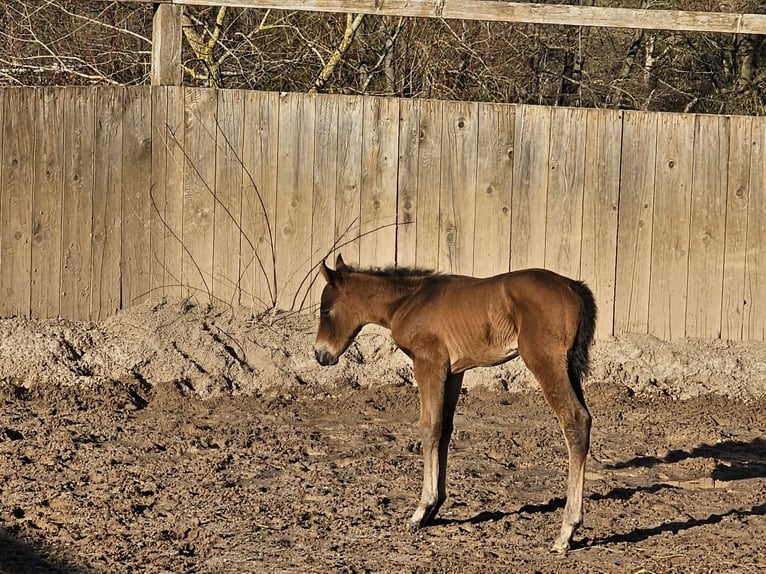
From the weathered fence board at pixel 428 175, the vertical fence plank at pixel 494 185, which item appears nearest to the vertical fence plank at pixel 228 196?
the weathered fence board at pixel 428 175

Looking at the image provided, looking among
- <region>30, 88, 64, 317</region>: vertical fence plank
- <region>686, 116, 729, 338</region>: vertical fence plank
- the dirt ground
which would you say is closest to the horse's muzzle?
the dirt ground

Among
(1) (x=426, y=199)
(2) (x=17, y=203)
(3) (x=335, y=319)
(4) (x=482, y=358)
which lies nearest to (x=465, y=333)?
(4) (x=482, y=358)

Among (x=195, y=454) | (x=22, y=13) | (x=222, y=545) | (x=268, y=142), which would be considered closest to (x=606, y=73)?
(x=268, y=142)

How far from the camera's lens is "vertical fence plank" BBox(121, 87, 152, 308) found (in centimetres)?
962

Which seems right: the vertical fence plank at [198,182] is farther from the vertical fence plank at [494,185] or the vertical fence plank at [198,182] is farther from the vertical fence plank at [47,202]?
the vertical fence plank at [494,185]

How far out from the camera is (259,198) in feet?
32.0

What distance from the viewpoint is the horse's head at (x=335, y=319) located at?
6.88 meters

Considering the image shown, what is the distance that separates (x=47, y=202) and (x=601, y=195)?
4574mm

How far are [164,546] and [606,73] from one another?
376 inches

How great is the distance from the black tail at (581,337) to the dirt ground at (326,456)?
86cm

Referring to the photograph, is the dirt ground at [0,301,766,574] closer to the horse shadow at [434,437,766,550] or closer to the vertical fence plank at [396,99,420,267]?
the horse shadow at [434,437,766,550]

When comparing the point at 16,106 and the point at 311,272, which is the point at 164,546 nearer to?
the point at 311,272

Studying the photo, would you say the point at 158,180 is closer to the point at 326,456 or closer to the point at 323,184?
the point at 323,184

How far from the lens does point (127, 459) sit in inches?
→ 295
